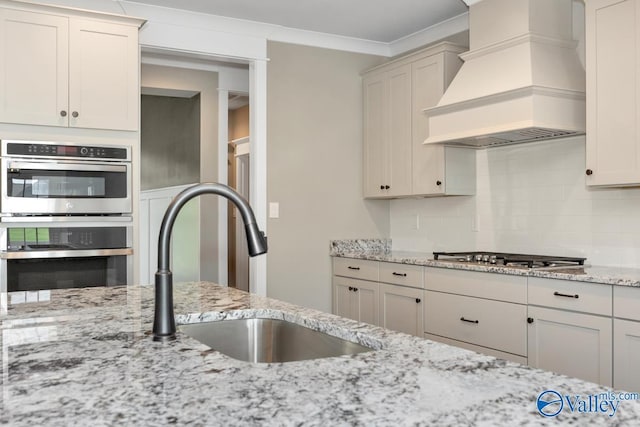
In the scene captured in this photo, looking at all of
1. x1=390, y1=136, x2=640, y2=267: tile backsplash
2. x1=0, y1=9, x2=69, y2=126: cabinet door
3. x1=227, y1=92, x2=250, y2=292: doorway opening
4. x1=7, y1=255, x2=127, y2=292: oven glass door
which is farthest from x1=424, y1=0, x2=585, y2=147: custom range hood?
x1=227, y1=92, x2=250, y2=292: doorway opening

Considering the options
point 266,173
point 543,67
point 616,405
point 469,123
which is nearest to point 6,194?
point 266,173

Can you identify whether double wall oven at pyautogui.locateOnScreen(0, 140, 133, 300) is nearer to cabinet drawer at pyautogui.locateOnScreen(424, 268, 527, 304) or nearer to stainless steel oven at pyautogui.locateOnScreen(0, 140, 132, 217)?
stainless steel oven at pyautogui.locateOnScreen(0, 140, 132, 217)

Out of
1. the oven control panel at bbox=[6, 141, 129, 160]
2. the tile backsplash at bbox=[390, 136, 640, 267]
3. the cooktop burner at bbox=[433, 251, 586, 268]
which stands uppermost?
the oven control panel at bbox=[6, 141, 129, 160]

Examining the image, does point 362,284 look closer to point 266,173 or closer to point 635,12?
point 266,173

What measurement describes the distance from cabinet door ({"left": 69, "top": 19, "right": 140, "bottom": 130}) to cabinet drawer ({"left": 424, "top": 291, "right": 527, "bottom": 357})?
7.15 ft

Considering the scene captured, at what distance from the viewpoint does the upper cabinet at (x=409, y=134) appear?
411 cm

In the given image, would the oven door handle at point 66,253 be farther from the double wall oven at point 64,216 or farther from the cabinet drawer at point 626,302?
the cabinet drawer at point 626,302

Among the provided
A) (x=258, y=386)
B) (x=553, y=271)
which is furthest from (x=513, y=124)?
(x=258, y=386)

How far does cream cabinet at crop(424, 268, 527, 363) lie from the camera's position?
10.2 feet

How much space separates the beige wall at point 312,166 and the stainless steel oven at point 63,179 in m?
1.24

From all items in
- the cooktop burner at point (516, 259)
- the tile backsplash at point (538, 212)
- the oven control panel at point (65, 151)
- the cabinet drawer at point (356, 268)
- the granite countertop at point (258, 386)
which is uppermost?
the oven control panel at point (65, 151)

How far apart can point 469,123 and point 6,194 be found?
2.69 meters

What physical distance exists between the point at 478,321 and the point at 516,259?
0.43 metres

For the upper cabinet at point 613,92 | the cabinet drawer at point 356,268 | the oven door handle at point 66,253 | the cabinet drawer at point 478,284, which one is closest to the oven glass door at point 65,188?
the oven door handle at point 66,253
